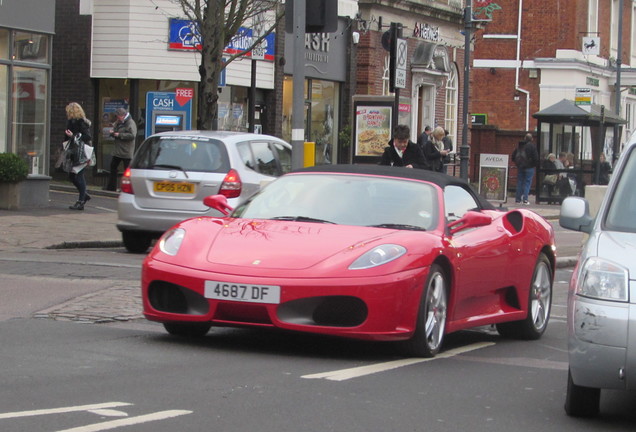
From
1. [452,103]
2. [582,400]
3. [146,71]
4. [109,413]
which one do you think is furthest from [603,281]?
[452,103]

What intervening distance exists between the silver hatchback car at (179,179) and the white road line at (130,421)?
929cm

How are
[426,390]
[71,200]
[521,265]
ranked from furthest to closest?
[71,200] → [521,265] → [426,390]

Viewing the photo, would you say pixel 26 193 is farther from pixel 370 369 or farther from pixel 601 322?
pixel 601 322

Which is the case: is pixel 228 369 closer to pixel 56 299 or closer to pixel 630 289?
pixel 630 289

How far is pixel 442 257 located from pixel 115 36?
21552 mm

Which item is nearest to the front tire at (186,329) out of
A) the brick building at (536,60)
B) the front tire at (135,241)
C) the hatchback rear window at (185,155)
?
the hatchback rear window at (185,155)

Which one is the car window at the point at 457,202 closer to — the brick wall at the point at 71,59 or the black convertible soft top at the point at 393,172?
the black convertible soft top at the point at 393,172

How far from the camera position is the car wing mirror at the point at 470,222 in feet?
28.7

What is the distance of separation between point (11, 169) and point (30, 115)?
6.73ft

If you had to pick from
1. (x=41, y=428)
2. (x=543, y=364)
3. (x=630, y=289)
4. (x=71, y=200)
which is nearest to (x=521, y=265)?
(x=543, y=364)

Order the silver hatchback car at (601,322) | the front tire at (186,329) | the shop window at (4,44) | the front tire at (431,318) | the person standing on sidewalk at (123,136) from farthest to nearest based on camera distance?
the person standing on sidewalk at (123,136)
the shop window at (4,44)
the front tire at (186,329)
the front tire at (431,318)
the silver hatchback car at (601,322)

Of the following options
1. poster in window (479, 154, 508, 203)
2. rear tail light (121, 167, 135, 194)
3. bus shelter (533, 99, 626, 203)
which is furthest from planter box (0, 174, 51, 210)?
bus shelter (533, 99, 626, 203)

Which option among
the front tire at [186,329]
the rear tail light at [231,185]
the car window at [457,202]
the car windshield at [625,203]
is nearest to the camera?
the car windshield at [625,203]

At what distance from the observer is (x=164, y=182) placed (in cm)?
1545
